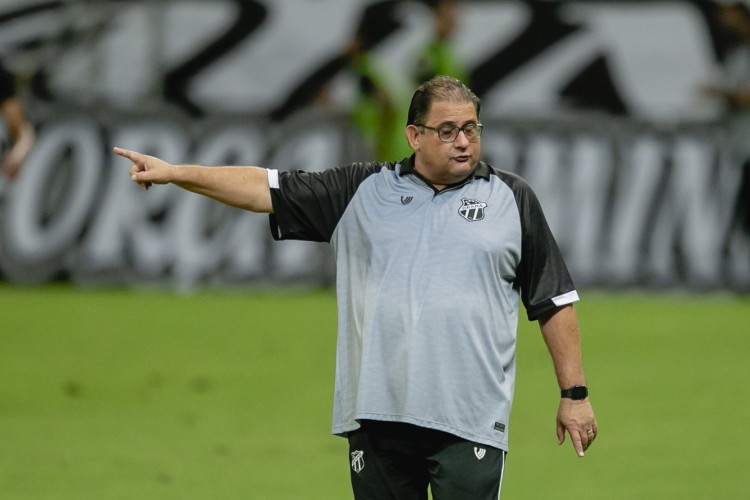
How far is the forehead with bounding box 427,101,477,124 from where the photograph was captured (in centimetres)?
553

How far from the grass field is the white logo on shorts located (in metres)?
3.21

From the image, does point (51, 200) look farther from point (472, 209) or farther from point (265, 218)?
point (472, 209)

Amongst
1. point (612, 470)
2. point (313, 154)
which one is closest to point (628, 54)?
point (313, 154)

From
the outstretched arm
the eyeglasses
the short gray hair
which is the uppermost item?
the short gray hair

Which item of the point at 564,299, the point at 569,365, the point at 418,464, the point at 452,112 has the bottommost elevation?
the point at 418,464

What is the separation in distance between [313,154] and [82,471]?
1044cm

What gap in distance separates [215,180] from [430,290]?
3.20ft

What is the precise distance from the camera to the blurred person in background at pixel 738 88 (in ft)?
64.3

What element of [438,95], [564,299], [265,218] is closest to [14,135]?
[265,218]

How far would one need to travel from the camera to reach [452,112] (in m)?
5.54

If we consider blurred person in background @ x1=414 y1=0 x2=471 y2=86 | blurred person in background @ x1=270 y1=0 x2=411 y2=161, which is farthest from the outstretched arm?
blurred person in background @ x1=270 y1=0 x2=411 y2=161

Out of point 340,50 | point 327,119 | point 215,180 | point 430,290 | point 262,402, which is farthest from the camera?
point 340,50

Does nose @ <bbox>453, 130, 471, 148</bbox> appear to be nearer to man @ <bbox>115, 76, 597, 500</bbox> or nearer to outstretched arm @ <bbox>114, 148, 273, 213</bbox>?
man @ <bbox>115, 76, 597, 500</bbox>

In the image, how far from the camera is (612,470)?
9.56 metres
